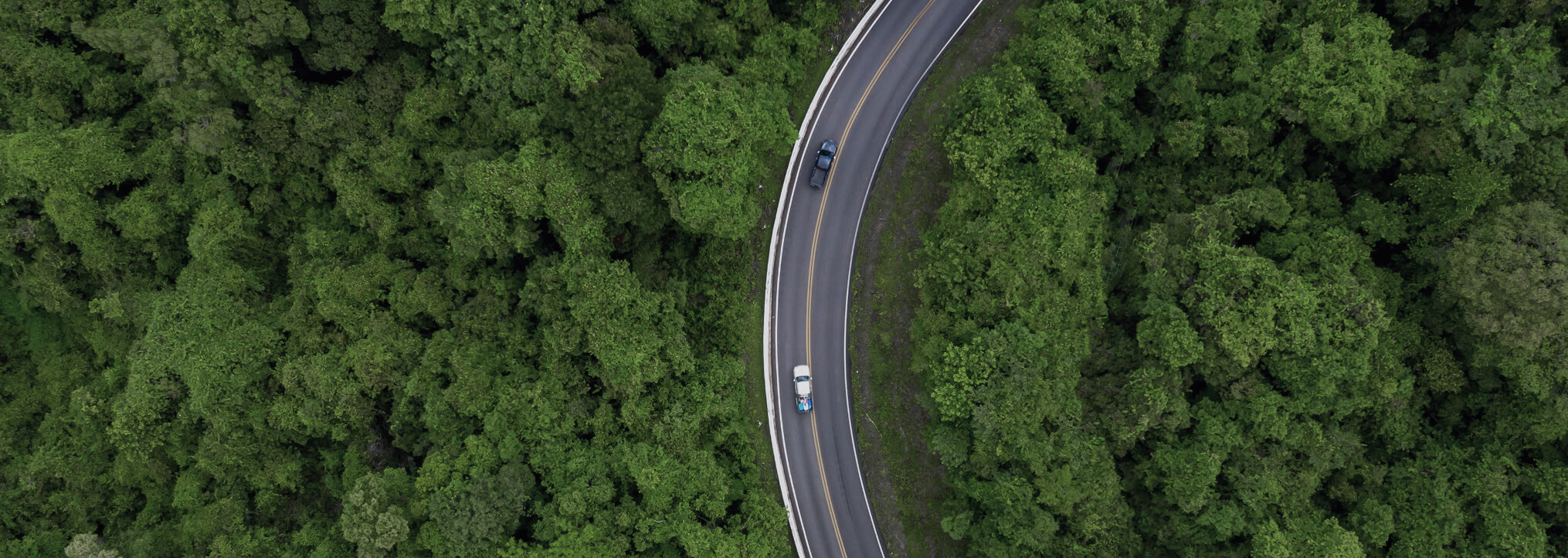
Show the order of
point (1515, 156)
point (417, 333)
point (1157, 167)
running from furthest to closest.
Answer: point (1157, 167)
point (417, 333)
point (1515, 156)

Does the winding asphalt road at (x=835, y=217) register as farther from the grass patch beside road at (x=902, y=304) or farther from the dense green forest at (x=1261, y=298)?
the dense green forest at (x=1261, y=298)

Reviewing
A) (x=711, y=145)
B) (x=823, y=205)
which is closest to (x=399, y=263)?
(x=711, y=145)

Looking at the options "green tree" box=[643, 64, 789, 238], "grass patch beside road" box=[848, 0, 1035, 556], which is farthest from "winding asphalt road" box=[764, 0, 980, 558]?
"green tree" box=[643, 64, 789, 238]

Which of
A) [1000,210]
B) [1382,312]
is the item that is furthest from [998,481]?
[1382,312]

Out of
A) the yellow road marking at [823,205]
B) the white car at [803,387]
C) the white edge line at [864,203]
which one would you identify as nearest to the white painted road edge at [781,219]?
the white edge line at [864,203]

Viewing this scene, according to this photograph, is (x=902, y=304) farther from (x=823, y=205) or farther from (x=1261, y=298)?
(x=1261, y=298)

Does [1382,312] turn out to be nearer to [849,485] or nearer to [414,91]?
[849,485]
